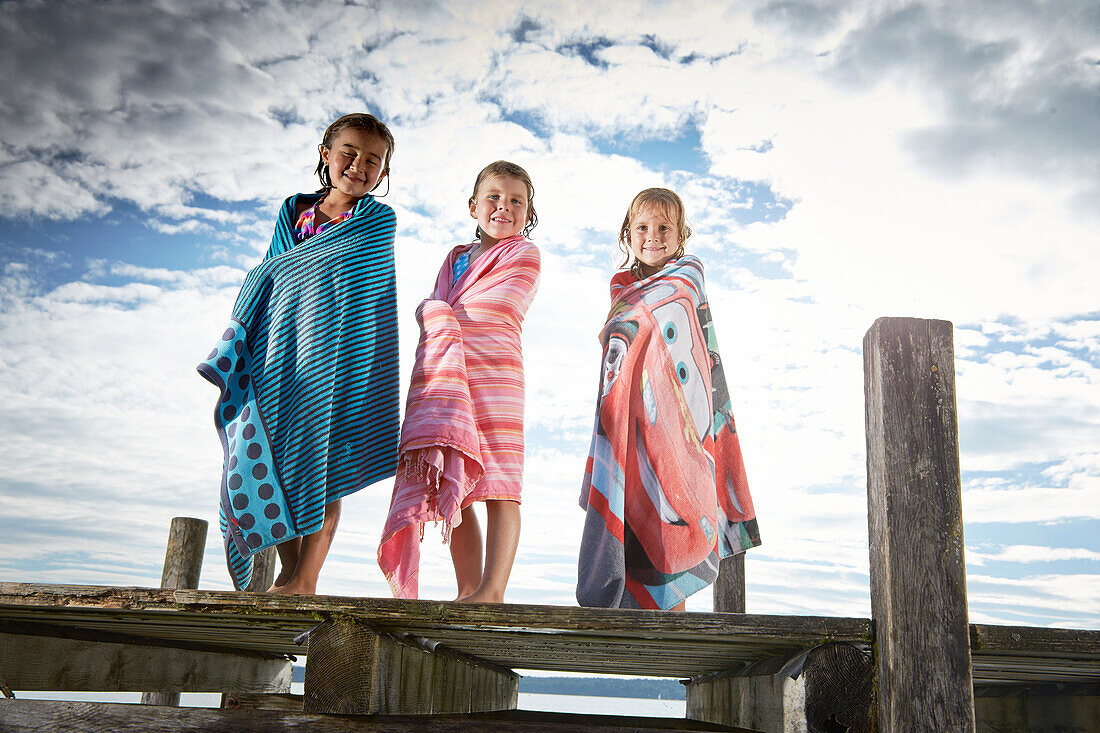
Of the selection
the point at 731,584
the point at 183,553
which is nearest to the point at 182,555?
the point at 183,553

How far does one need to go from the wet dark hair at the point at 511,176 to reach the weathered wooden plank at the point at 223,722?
2.22 metres

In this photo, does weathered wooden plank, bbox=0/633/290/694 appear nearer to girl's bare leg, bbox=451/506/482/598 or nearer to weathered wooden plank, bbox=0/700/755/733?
weathered wooden plank, bbox=0/700/755/733

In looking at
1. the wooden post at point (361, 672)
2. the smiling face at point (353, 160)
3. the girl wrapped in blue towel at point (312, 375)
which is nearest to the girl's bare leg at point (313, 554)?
the girl wrapped in blue towel at point (312, 375)

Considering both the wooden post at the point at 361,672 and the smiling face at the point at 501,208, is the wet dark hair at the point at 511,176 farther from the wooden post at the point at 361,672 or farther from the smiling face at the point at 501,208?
the wooden post at the point at 361,672

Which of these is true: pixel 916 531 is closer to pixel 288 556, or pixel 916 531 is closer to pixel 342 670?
pixel 342 670

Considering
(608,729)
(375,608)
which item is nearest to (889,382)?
(608,729)

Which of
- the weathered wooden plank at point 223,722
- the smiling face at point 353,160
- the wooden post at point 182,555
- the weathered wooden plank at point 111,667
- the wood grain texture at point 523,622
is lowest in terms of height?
the weathered wooden plank at point 223,722

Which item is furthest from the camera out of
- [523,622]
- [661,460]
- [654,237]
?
[654,237]

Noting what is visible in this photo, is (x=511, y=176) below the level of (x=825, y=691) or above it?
above

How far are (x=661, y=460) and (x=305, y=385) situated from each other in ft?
4.75

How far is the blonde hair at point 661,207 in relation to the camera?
12.8 ft

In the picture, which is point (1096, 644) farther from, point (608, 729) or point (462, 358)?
point (462, 358)

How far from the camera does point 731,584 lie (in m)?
3.92

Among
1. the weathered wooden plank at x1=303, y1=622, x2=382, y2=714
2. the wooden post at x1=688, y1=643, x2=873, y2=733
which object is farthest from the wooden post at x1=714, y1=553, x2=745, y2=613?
the weathered wooden plank at x1=303, y1=622, x2=382, y2=714
